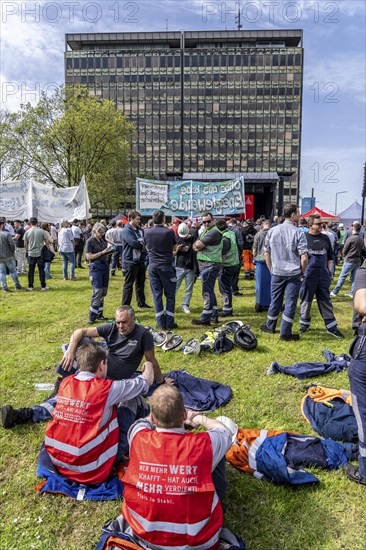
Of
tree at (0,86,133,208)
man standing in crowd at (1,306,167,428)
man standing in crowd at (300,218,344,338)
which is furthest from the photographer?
tree at (0,86,133,208)

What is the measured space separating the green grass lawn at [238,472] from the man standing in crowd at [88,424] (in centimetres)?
27

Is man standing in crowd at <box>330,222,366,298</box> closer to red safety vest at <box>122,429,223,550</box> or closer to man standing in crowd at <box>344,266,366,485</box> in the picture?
man standing in crowd at <box>344,266,366,485</box>

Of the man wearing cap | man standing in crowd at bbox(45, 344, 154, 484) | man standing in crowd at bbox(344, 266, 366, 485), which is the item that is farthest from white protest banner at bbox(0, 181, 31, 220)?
man standing in crowd at bbox(344, 266, 366, 485)

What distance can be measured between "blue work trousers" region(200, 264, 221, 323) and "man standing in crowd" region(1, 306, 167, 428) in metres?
3.35

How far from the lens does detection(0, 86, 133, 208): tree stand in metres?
37.3

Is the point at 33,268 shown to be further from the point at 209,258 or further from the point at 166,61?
the point at 166,61

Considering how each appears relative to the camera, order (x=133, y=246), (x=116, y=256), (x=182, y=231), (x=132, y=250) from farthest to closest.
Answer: (x=116, y=256) → (x=182, y=231) → (x=132, y=250) → (x=133, y=246)

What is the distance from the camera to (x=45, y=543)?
8.88ft

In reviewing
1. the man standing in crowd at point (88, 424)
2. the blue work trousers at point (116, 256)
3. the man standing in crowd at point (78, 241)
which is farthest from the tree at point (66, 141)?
the man standing in crowd at point (88, 424)

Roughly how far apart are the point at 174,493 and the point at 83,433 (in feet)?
3.60

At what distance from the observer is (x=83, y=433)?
304cm

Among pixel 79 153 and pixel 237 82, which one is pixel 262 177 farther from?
pixel 237 82

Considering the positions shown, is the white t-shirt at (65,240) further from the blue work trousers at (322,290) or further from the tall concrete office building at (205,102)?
the tall concrete office building at (205,102)

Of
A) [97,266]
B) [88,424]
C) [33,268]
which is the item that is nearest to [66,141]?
[33,268]
